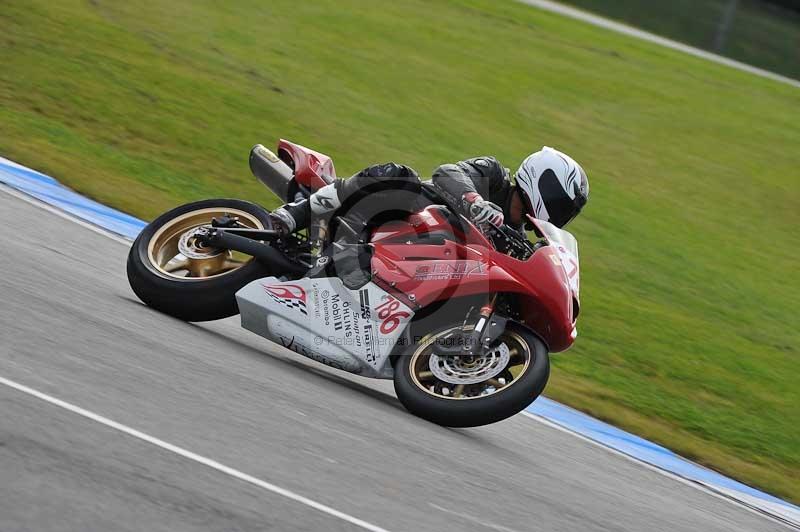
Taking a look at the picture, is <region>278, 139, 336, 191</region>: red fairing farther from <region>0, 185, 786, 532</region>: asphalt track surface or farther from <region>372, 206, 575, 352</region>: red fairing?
<region>0, 185, 786, 532</region>: asphalt track surface

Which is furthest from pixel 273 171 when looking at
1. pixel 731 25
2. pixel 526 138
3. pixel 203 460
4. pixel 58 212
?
pixel 731 25

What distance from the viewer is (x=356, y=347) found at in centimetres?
659

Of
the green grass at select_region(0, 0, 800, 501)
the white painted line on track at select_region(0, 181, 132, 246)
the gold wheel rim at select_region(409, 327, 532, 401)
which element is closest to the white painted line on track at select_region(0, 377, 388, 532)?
the gold wheel rim at select_region(409, 327, 532, 401)

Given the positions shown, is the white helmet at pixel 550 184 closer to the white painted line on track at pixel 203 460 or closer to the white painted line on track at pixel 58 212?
the white painted line on track at pixel 203 460

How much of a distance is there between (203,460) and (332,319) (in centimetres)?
226

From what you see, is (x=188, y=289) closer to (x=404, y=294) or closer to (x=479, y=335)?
(x=404, y=294)

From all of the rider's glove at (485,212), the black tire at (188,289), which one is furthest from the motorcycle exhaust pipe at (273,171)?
the rider's glove at (485,212)

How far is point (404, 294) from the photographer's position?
263 inches

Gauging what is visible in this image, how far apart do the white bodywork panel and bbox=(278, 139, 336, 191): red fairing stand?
817 mm

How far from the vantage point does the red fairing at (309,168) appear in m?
7.23

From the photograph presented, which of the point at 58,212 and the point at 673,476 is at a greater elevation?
the point at 673,476

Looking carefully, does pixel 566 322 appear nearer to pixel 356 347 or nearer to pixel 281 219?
pixel 356 347

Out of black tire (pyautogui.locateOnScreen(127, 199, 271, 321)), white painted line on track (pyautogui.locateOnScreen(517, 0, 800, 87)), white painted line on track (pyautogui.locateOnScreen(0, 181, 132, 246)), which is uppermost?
black tire (pyautogui.locateOnScreen(127, 199, 271, 321))

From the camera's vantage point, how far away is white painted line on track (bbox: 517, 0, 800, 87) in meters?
32.2
